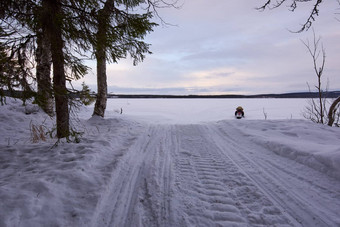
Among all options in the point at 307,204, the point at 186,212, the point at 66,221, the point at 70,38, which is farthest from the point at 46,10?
the point at 307,204

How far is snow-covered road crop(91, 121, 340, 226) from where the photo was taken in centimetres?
225

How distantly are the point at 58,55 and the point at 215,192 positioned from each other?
4.79 meters

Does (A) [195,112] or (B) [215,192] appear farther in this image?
(A) [195,112]

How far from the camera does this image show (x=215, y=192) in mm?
2812

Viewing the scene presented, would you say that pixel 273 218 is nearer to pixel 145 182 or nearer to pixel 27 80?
pixel 145 182

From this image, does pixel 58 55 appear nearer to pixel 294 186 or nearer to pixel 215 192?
pixel 215 192

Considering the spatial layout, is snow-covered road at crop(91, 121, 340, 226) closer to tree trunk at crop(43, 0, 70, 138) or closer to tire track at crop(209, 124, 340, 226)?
tire track at crop(209, 124, 340, 226)

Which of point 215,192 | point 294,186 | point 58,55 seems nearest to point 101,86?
point 58,55

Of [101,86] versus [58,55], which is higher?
[58,55]

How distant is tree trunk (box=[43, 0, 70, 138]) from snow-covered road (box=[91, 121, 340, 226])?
2.05 m

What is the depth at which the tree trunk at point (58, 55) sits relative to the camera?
3801mm

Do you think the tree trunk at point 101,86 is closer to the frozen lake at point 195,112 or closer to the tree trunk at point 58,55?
the frozen lake at point 195,112

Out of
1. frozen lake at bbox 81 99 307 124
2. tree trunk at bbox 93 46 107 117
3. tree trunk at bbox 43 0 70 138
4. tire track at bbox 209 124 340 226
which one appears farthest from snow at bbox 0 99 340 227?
frozen lake at bbox 81 99 307 124

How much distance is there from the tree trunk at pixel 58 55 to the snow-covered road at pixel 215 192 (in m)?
2.05
